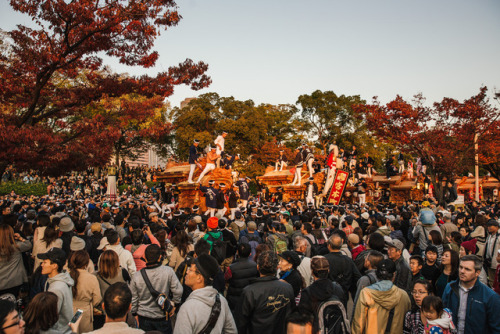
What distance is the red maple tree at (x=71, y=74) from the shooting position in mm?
7027

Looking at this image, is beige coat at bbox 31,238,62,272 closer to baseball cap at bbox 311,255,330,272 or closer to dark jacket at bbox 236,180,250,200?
baseball cap at bbox 311,255,330,272

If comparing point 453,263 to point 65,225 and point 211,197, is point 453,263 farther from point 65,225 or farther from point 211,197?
point 211,197

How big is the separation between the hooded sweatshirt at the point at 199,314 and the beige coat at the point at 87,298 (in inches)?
61.3

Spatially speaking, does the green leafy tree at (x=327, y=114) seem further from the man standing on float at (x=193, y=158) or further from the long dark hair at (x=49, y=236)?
the long dark hair at (x=49, y=236)

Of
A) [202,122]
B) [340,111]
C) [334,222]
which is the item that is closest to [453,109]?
[334,222]

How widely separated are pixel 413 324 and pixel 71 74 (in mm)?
8924

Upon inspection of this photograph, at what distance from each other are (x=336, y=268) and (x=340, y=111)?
1319 inches

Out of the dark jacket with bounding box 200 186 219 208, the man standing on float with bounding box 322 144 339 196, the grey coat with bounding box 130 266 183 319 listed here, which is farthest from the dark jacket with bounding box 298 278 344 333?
the man standing on float with bounding box 322 144 339 196

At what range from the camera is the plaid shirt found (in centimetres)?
381

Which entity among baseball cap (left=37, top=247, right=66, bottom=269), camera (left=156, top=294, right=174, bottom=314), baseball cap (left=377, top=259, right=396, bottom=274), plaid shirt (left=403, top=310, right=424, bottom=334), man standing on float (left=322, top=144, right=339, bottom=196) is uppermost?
man standing on float (left=322, top=144, right=339, bottom=196)

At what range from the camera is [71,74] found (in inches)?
350

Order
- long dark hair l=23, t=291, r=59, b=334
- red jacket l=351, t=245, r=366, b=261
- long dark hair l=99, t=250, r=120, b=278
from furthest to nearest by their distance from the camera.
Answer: red jacket l=351, t=245, r=366, b=261 < long dark hair l=99, t=250, r=120, b=278 < long dark hair l=23, t=291, r=59, b=334

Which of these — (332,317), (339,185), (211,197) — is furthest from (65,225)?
(339,185)

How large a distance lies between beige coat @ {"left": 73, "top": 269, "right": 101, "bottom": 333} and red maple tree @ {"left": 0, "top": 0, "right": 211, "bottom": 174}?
395cm
